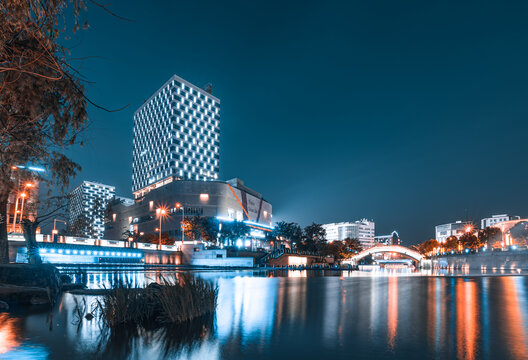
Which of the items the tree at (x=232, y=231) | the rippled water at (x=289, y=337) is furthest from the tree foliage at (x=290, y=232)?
the rippled water at (x=289, y=337)

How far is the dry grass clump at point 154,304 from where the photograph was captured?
356 inches

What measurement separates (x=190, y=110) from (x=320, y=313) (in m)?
163

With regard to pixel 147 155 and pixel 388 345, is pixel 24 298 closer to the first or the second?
pixel 388 345

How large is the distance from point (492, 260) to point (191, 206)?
8779cm

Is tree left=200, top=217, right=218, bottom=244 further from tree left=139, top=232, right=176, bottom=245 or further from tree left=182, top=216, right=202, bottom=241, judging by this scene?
tree left=139, top=232, right=176, bottom=245

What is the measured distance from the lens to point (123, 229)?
150375mm

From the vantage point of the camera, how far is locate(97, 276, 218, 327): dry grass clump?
903 centimetres

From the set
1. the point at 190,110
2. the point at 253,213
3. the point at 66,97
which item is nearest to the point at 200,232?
the point at 253,213

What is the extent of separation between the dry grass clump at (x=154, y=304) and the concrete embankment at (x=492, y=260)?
88904 mm

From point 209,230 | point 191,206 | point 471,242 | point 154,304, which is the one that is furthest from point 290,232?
point 154,304

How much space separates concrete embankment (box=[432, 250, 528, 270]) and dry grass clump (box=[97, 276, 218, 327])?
88.9 meters

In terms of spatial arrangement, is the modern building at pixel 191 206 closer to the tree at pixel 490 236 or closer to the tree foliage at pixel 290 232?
the tree foliage at pixel 290 232

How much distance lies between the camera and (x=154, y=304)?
32.1 feet

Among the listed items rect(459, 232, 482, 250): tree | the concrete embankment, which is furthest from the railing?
rect(459, 232, 482, 250): tree
